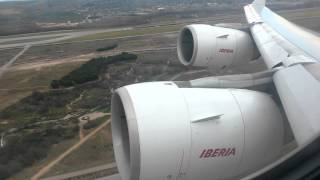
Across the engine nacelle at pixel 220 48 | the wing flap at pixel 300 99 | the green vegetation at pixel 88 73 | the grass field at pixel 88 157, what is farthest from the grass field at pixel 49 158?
the green vegetation at pixel 88 73

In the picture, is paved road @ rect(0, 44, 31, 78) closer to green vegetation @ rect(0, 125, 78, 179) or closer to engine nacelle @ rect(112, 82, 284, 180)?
green vegetation @ rect(0, 125, 78, 179)

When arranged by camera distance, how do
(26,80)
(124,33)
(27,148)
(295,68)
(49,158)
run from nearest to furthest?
(295,68)
(49,158)
(27,148)
(26,80)
(124,33)

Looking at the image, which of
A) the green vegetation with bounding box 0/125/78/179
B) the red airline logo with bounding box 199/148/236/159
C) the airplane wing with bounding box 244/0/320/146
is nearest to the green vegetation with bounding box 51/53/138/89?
the green vegetation with bounding box 0/125/78/179

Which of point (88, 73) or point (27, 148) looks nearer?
point (27, 148)

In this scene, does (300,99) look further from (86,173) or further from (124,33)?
(124,33)

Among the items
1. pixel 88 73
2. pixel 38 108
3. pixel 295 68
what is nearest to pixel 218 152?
pixel 295 68

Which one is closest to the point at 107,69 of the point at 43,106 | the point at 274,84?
the point at 43,106
